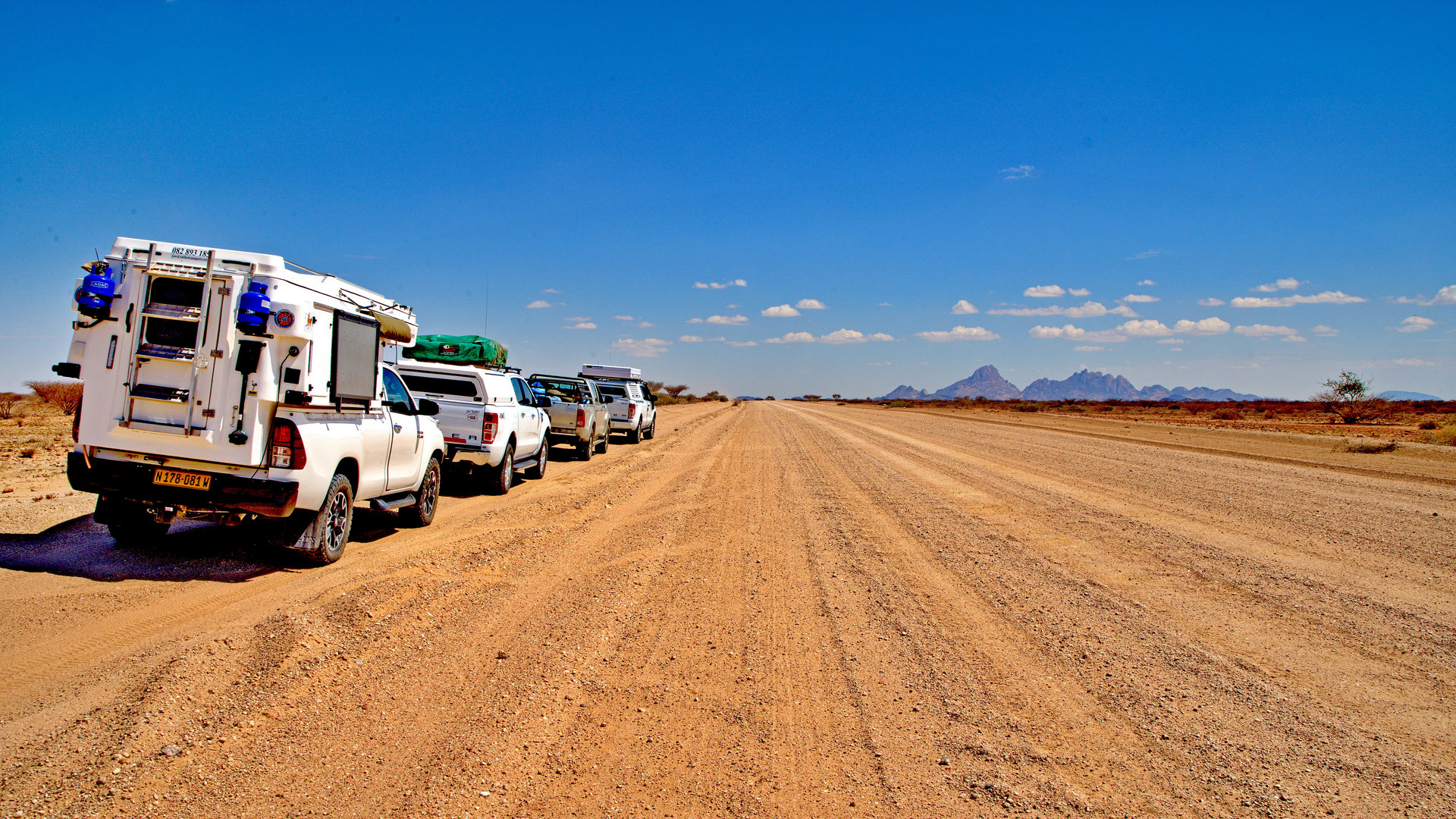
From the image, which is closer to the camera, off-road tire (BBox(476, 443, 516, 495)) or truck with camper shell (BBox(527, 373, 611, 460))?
off-road tire (BBox(476, 443, 516, 495))

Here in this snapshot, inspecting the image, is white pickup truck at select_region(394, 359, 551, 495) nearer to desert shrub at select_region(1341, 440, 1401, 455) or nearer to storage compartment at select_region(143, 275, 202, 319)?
storage compartment at select_region(143, 275, 202, 319)

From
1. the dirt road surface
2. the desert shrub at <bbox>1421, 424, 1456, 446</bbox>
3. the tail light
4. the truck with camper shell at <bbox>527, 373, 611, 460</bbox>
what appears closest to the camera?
the dirt road surface

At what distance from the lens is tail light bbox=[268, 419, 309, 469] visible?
6621mm

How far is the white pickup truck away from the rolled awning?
2147 mm

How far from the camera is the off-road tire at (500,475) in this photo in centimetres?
1212

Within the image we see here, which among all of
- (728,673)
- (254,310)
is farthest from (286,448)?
(728,673)

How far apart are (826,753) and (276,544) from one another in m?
5.61

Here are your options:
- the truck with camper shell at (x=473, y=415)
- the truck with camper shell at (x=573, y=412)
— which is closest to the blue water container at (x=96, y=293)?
the truck with camper shell at (x=473, y=415)

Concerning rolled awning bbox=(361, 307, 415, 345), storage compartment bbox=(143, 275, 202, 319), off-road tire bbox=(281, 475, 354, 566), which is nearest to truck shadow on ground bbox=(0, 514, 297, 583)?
off-road tire bbox=(281, 475, 354, 566)

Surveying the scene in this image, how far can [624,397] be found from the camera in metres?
24.1

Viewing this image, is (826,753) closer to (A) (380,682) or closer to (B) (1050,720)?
(B) (1050,720)

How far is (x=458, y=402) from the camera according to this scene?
38.0ft

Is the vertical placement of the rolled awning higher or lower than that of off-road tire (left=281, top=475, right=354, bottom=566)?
higher

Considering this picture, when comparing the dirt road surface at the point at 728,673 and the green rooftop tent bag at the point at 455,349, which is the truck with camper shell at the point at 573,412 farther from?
the dirt road surface at the point at 728,673
